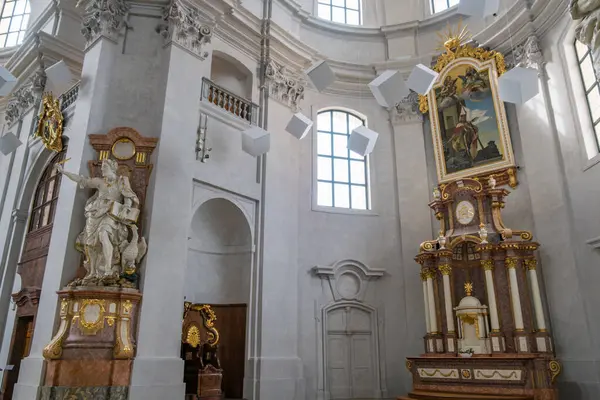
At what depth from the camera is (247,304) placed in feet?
31.6

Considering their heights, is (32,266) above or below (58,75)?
below

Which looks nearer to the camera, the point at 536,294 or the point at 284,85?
the point at 536,294

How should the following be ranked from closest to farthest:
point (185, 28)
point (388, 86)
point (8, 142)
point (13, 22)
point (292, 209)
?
point (388, 86) → point (185, 28) → point (8, 142) → point (292, 209) → point (13, 22)

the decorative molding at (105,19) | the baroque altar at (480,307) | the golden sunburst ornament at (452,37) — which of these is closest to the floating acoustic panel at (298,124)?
the baroque altar at (480,307)

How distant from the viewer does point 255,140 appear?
9.11 m

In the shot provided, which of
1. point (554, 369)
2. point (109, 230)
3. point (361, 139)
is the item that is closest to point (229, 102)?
point (361, 139)

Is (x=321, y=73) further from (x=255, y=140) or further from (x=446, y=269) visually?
(x=446, y=269)

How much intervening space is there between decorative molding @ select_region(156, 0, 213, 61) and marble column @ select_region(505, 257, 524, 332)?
7.20m

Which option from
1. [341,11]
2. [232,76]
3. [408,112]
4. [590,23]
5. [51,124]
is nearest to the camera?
[590,23]

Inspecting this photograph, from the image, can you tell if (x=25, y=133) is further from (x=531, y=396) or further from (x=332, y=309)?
(x=531, y=396)

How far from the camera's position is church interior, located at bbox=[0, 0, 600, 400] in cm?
800

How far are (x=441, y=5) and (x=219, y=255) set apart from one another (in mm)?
9079

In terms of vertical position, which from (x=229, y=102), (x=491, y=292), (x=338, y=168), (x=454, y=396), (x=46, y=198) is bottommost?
(x=454, y=396)

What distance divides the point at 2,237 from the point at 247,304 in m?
6.38
